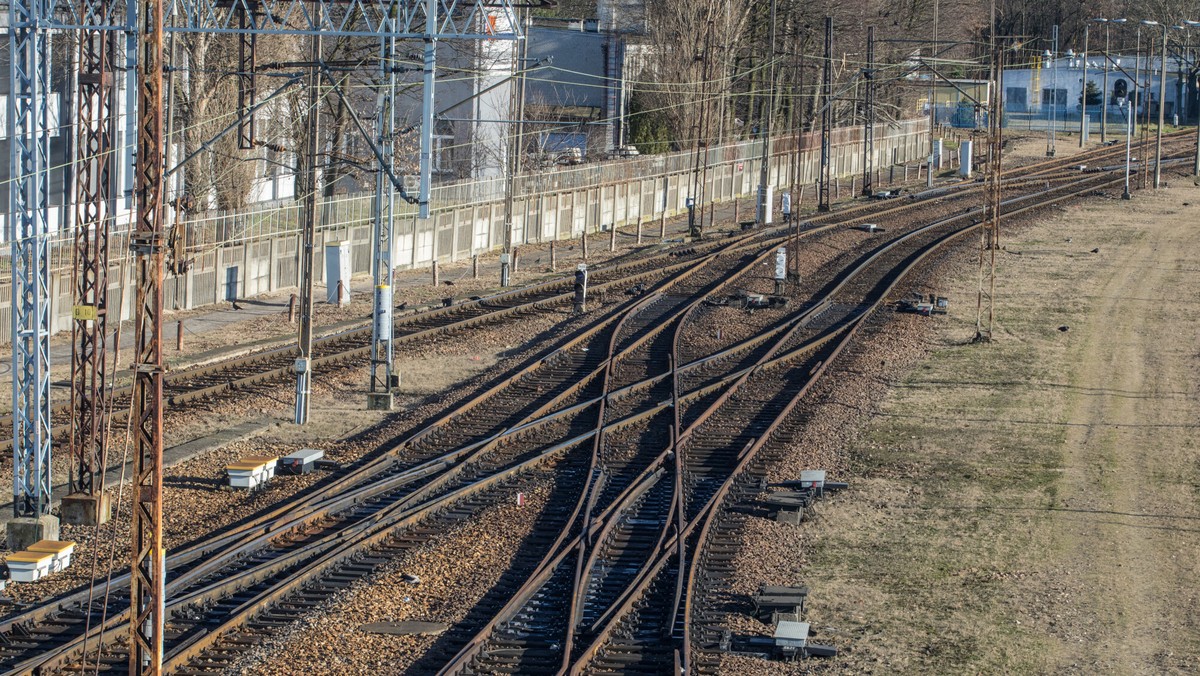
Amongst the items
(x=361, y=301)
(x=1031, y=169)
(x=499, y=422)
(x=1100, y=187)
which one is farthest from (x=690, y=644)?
(x=1031, y=169)

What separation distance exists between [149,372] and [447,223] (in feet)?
93.4

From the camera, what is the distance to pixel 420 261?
36.5 m

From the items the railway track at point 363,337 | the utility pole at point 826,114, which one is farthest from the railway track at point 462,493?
the utility pole at point 826,114

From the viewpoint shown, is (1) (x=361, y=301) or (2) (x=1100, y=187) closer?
(1) (x=361, y=301)

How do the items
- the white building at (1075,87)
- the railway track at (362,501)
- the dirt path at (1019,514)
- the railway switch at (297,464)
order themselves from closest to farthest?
the railway track at (362,501), the dirt path at (1019,514), the railway switch at (297,464), the white building at (1075,87)

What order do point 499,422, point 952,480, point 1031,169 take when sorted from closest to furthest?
point 952,480 < point 499,422 < point 1031,169

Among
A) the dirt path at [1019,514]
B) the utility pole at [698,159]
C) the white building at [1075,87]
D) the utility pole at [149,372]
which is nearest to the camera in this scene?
the utility pole at [149,372]

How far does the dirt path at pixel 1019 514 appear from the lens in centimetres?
1189

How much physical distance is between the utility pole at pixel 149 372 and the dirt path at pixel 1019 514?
4336 millimetres

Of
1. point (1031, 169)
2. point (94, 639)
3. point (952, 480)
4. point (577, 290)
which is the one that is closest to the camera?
point (94, 639)

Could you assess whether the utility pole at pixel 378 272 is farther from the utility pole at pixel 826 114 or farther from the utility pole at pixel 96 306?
the utility pole at pixel 826 114

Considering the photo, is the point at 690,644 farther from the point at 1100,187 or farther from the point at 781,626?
the point at 1100,187

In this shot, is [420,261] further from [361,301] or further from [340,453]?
[340,453]

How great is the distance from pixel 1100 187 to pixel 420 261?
29.9m
